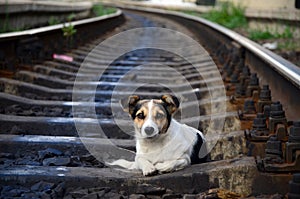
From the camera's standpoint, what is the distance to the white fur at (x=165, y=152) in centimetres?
339

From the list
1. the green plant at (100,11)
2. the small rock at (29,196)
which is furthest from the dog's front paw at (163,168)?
the green plant at (100,11)

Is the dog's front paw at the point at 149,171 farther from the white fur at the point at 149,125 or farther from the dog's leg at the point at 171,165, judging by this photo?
the white fur at the point at 149,125

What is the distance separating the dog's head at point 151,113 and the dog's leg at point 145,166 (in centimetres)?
14

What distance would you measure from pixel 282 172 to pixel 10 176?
4.61 ft

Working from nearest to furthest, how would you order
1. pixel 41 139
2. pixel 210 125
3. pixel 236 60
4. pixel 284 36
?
pixel 41 139
pixel 210 125
pixel 236 60
pixel 284 36

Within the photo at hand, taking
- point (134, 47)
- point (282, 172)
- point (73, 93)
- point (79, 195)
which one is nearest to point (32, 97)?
point (73, 93)

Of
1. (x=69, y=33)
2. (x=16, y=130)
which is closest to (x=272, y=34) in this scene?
(x=69, y=33)

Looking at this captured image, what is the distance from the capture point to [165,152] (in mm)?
3467

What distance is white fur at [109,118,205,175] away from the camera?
3.39m

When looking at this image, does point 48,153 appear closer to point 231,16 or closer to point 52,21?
point 52,21

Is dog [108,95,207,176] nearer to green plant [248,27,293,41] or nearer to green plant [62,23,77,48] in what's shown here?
green plant [62,23,77,48]

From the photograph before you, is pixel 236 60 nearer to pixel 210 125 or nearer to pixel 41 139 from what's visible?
pixel 210 125

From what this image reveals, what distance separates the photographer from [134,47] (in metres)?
10.6

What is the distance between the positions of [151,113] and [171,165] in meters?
0.30
